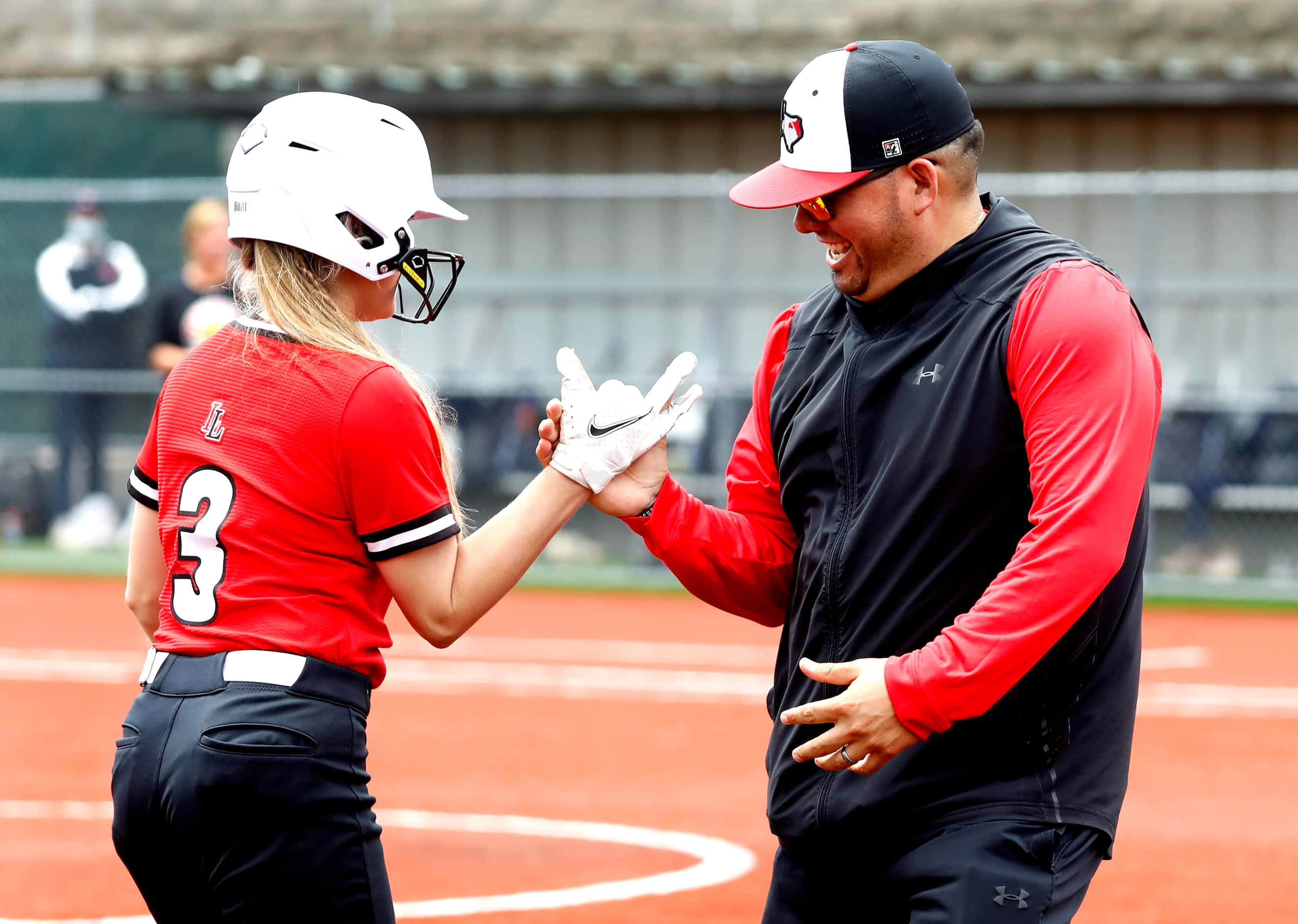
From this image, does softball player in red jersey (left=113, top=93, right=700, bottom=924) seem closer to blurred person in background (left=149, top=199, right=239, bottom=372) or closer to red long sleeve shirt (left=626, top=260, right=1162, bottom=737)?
red long sleeve shirt (left=626, top=260, right=1162, bottom=737)

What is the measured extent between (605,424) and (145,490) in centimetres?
87

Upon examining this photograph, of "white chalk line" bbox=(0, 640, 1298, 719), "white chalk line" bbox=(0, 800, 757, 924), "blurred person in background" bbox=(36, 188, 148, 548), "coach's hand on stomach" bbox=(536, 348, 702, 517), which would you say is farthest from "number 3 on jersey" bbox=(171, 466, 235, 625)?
"blurred person in background" bbox=(36, 188, 148, 548)

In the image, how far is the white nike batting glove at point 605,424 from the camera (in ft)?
11.7

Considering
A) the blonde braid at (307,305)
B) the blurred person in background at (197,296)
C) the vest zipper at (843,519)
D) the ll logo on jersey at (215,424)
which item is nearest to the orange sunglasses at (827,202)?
the vest zipper at (843,519)

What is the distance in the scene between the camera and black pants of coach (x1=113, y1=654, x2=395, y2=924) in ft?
10.0

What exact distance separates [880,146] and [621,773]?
5.08m

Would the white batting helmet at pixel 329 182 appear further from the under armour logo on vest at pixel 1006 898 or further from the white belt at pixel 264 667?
the under armour logo on vest at pixel 1006 898

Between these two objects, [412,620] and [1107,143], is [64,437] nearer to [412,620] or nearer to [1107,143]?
[1107,143]

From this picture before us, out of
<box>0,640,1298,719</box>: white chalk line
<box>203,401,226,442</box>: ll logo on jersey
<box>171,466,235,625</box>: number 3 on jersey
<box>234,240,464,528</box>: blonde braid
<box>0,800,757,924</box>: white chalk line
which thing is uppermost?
<box>234,240,464,528</box>: blonde braid

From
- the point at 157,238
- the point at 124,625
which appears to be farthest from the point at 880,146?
the point at 157,238

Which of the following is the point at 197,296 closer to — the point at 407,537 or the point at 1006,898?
the point at 407,537

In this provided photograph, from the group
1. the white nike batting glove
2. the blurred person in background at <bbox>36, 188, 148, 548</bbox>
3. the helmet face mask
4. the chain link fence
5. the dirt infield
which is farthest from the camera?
the blurred person in background at <bbox>36, 188, 148, 548</bbox>

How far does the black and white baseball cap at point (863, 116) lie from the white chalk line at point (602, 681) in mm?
6543

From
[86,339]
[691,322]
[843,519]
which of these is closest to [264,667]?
[843,519]
